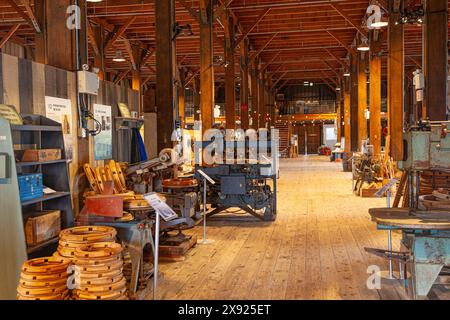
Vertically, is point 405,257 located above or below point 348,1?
below

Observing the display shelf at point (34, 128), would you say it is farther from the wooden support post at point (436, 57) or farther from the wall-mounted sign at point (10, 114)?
the wooden support post at point (436, 57)

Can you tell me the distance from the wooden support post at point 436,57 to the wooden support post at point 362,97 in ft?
30.2

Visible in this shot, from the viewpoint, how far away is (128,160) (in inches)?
314

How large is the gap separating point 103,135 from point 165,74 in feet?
8.06

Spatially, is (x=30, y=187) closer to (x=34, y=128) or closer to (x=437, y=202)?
(x=34, y=128)

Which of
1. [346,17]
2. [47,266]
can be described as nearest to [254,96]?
[346,17]

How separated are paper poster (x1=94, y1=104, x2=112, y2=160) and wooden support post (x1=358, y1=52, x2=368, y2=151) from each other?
11963 millimetres

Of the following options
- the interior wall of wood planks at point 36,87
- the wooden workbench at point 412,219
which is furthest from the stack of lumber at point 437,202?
the interior wall of wood planks at point 36,87

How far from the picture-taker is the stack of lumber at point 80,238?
Result: 4020mm

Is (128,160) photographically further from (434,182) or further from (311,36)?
(311,36)

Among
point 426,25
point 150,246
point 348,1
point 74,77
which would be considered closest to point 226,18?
point 348,1

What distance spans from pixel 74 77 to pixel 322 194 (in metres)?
7.49

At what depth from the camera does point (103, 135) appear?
6.95 m
